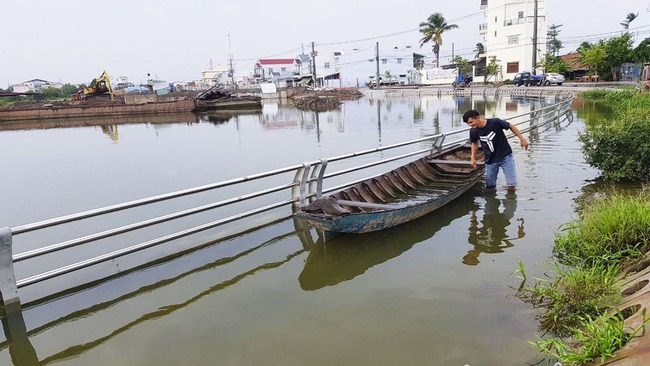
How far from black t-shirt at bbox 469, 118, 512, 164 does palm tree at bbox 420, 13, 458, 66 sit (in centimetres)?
6826

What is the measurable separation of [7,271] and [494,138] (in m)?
7.63

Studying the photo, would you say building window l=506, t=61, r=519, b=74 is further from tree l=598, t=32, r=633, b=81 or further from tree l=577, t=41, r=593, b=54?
tree l=598, t=32, r=633, b=81

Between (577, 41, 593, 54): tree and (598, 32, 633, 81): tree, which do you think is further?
(577, 41, 593, 54): tree

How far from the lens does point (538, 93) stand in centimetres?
3453

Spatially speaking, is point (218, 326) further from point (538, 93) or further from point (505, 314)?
point (538, 93)

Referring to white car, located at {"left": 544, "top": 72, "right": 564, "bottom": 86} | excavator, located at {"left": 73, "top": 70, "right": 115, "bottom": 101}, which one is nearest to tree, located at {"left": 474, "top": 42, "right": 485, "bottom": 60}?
white car, located at {"left": 544, "top": 72, "right": 564, "bottom": 86}

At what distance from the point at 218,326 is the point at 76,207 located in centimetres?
701

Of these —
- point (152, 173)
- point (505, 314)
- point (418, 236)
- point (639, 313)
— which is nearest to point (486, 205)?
point (418, 236)

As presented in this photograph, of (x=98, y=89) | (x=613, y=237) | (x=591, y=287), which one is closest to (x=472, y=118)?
(x=613, y=237)

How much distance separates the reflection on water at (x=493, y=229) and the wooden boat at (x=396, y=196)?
602 mm

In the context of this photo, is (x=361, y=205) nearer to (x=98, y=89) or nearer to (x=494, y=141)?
(x=494, y=141)

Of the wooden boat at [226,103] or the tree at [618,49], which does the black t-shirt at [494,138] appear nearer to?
the wooden boat at [226,103]

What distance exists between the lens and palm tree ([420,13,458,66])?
70.1 meters

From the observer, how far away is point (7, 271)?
182 inches
